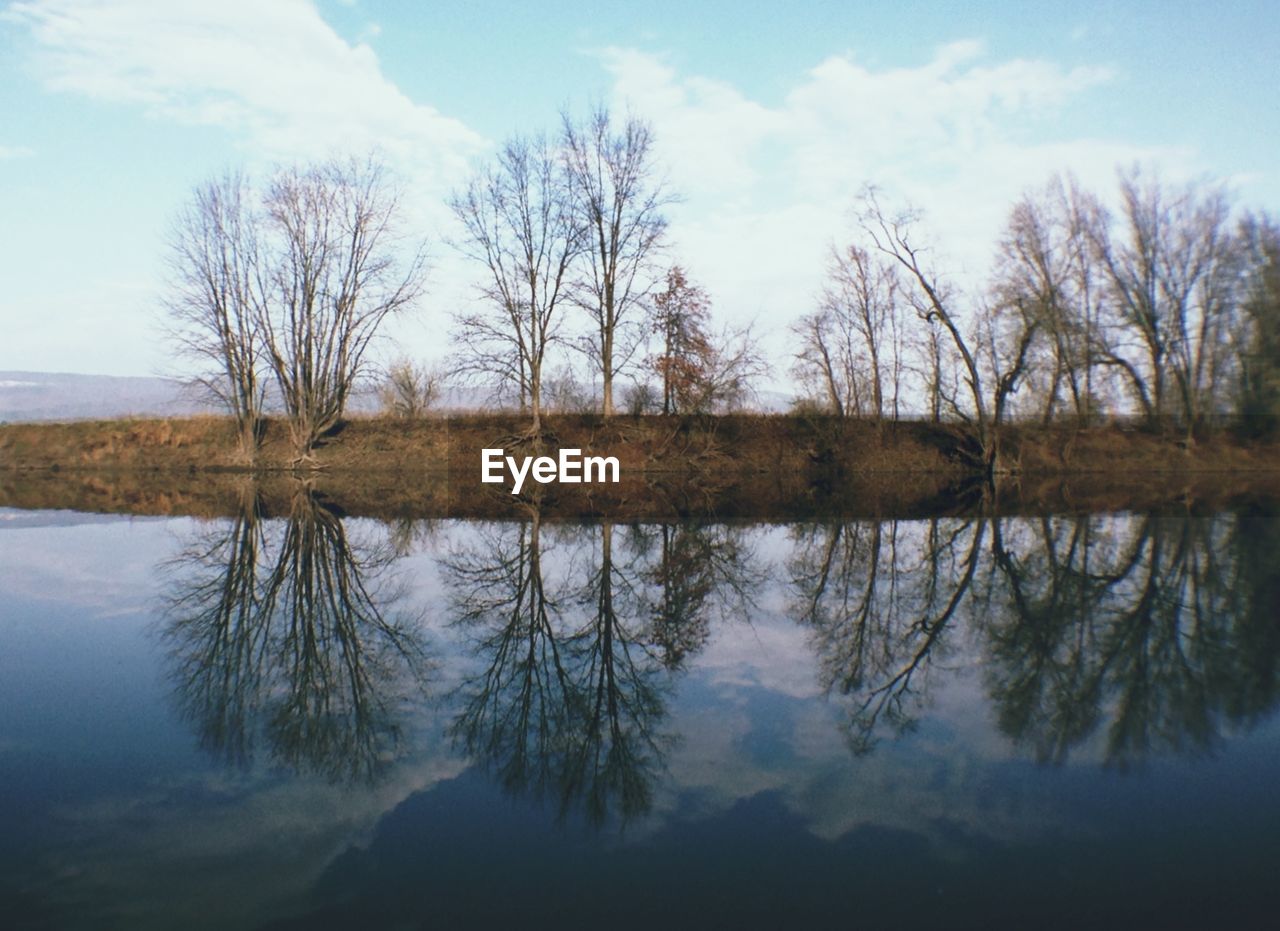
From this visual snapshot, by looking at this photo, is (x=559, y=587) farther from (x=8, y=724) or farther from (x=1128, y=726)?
(x=1128, y=726)

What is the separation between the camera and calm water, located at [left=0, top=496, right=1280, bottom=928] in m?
3.94

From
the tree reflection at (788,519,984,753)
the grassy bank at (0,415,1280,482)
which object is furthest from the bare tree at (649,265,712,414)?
the tree reflection at (788,519,984,753)

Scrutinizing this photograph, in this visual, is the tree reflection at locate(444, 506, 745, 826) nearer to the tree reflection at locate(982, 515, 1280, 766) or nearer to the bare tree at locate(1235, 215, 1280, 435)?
the tree reflection at locate(982, 515, 1280, 766)

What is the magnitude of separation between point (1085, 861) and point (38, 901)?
5.03m

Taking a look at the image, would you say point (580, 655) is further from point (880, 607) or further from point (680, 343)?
point (680, 343)

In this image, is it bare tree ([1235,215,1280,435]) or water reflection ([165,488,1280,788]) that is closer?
water reflection ([165,488,1280,788])

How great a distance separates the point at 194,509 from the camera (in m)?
22.4

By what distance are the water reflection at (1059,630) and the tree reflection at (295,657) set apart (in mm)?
3660

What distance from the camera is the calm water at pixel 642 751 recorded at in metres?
3.94

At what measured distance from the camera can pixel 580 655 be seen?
8.04 metres
